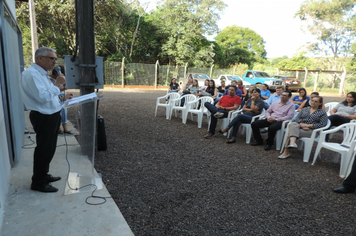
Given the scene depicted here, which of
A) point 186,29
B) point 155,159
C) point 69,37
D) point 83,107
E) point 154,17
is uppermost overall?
point 154,17

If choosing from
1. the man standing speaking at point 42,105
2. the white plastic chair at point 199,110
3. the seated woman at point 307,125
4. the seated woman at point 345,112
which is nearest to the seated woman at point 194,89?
the white plastic chair at point 199,110

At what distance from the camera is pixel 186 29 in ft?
73.5

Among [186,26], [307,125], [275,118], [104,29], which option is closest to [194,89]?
[275,118]

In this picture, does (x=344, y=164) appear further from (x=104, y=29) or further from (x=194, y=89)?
(x=104, y=29)

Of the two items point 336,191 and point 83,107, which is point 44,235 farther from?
point 336,191

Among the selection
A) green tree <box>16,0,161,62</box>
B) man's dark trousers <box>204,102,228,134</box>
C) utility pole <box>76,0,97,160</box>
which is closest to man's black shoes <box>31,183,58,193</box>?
utility pole <box>76,0,97,160</box>

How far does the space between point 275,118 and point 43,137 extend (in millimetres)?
4304

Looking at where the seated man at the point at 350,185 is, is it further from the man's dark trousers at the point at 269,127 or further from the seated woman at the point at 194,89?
the seated woman at the point at 194,89

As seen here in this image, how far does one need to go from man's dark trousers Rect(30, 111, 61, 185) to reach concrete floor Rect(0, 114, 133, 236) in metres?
0.30

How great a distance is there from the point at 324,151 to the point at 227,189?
313cm

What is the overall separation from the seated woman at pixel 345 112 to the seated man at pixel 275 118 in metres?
1.37

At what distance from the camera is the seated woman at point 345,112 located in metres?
5.37

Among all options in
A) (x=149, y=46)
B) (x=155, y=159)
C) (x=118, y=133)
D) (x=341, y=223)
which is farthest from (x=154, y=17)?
(x=341, y=223)

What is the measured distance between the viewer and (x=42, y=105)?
2400mm
